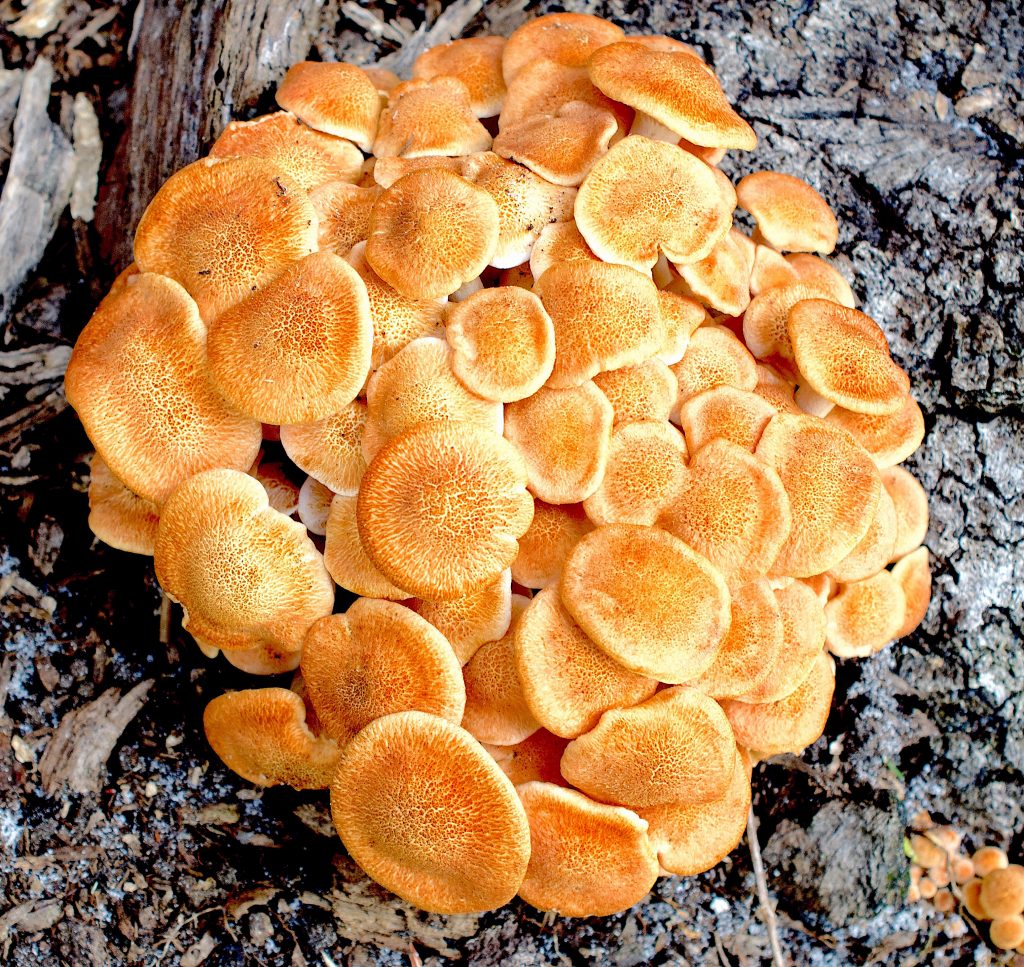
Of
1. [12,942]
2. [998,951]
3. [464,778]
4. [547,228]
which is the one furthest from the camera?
[998,951]

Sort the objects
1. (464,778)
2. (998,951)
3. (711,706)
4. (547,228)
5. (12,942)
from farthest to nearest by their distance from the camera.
Result: (998,951) < (12,942) < (547,228) < (711,706) < (464,778)

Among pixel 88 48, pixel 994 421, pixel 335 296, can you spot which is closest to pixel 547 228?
pixel 335 296

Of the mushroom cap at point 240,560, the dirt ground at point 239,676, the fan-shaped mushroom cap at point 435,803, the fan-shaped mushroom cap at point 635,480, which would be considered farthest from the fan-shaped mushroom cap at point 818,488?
the mushroom cap at point 240,560

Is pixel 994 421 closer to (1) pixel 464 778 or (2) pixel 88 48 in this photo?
(1) pixel 464 778

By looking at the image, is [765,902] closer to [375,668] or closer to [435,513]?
[375,668]

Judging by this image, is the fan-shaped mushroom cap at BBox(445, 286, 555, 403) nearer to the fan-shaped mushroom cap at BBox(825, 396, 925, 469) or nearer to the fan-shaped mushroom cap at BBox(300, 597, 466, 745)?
the fan-shaped mushroom cap at BBox(300, 597, 466, 745)

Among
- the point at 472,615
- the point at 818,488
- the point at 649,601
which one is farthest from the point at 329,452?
the point at 818,488

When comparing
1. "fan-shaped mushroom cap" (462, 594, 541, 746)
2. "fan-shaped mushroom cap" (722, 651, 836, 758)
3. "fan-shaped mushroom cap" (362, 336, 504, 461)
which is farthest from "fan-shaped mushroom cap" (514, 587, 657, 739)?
"fan-shaped mushroom cap" (362, 336, 504, 461)
